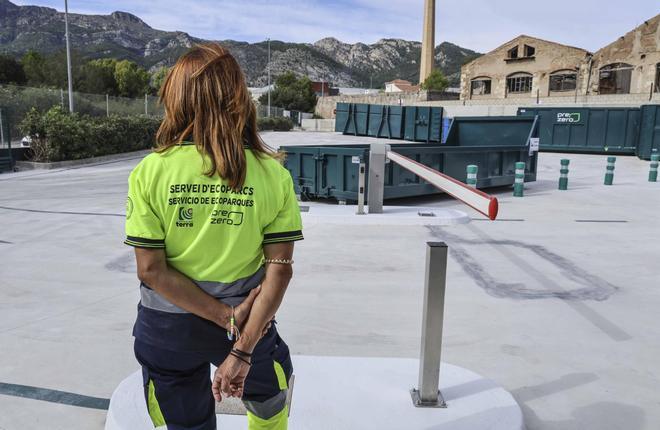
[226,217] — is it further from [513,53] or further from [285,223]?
[513,53]

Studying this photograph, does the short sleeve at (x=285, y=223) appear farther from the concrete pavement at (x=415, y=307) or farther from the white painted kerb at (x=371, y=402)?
the concrete pavement at (x=415, y=307)

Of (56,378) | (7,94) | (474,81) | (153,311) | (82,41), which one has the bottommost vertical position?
(56,378)

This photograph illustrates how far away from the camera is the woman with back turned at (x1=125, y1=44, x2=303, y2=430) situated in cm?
175

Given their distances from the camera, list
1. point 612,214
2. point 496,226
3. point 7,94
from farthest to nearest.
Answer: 1. point 7,94
2. point 612,214
3. point 496,226

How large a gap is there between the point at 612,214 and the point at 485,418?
29.4 feet

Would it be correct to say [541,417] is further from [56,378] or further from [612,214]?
[612,214]

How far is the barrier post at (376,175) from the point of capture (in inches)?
368

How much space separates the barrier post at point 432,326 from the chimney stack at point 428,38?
85.9 metres

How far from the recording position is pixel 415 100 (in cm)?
6556

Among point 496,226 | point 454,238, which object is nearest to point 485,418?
point 454,238

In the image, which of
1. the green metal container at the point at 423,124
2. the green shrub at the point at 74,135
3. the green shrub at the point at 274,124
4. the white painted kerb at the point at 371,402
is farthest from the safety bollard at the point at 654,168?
the green shrub at the point at 274,124

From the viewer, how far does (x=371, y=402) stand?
3266 millimetres

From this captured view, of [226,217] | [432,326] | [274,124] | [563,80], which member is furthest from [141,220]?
[563,80]

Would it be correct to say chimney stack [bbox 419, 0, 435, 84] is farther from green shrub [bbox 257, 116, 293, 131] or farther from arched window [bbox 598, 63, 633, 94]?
green shrub [bbox 257, 116, 293, 131]
